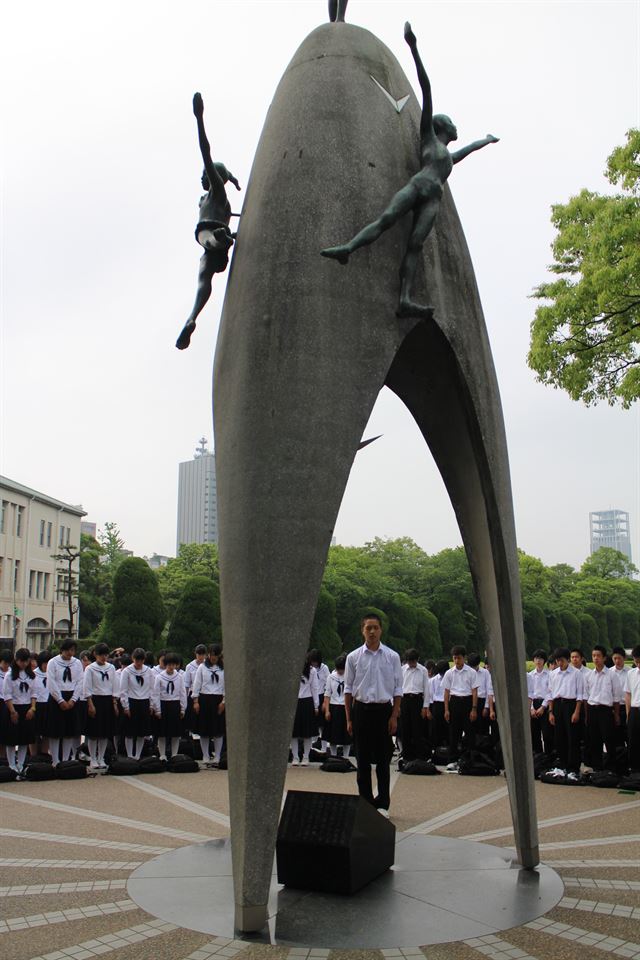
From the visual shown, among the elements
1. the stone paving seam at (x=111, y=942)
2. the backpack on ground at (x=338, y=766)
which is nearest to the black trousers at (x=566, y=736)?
the backpack on ground at (x=338, y=766)

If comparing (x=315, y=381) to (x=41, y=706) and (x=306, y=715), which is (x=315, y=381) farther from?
(x=41, y=706)

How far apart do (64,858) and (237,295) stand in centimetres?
481

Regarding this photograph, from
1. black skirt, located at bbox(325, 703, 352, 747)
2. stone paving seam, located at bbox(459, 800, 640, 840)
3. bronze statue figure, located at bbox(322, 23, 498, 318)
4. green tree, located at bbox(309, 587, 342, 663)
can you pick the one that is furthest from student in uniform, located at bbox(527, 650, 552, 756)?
green tree, located at bbox(309, 587, 342, 663)

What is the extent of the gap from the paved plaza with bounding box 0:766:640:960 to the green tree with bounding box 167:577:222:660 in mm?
12332

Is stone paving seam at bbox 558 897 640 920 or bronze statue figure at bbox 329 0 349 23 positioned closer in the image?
stone paving seam at bbox 558 897 640 920

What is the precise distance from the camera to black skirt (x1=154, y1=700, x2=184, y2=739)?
12758 mm

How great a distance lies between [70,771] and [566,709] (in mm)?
7240

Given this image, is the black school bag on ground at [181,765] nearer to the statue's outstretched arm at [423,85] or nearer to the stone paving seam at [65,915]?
the stone paving seam at [65,915]

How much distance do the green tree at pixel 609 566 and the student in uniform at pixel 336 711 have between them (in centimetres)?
8339

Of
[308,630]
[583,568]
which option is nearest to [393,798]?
[308,630]

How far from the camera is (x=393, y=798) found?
9.55 meters

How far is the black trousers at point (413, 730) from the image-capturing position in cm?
1266

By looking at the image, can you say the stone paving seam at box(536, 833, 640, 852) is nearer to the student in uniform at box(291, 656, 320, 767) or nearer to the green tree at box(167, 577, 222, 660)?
the student in uniform at box(291, 656, 320, 767)

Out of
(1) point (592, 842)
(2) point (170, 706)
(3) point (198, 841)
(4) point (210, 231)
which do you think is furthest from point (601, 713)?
(4) point (210, 231)
